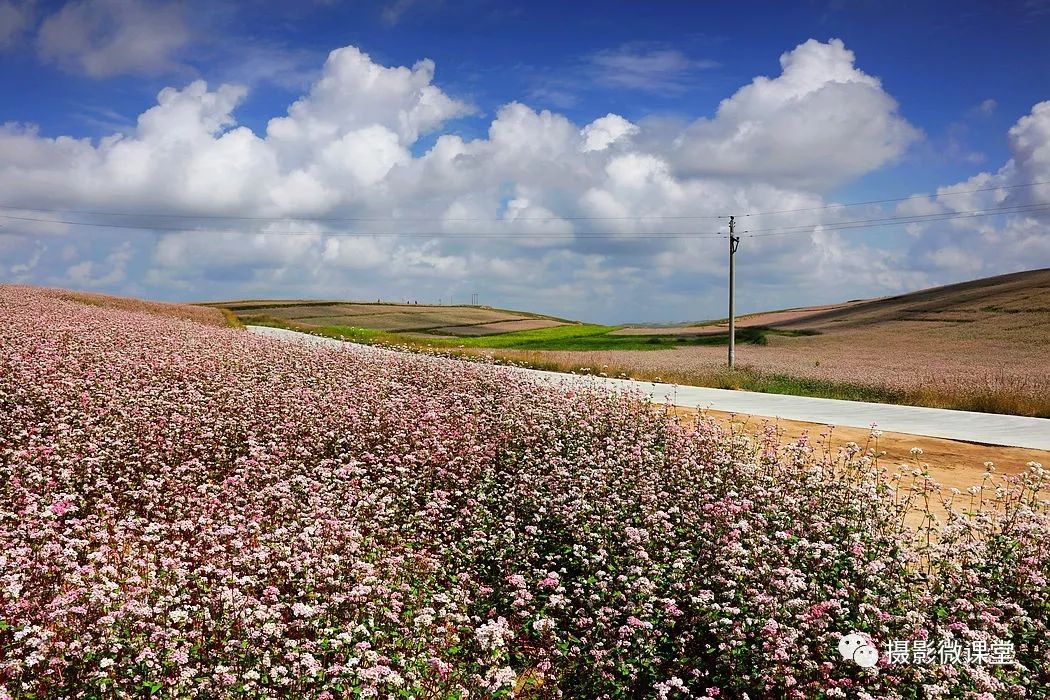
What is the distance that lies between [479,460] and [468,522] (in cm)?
166

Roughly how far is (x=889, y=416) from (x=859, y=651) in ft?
42.6

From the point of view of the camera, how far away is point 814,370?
27781mm

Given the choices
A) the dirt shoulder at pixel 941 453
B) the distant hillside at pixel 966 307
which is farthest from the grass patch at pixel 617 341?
the dirt shoulder at pixel 941 453

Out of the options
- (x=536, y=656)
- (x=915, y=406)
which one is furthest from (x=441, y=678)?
(x=915, y=406)

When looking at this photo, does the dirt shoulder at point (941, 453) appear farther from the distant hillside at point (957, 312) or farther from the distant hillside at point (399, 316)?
the distant hillside at point (399, 316)

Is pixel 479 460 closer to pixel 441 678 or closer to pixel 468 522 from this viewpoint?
pixel 468 522

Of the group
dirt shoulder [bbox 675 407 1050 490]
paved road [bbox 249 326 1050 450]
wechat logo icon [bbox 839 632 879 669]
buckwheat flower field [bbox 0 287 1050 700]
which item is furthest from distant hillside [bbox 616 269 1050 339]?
wechat logo icon [bbox 839 632 879 669]

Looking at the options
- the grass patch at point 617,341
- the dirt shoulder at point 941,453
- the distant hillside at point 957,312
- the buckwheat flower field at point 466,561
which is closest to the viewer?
the buckwheat flower field at point 466,561

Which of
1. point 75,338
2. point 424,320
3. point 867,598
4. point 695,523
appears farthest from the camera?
point 424,320

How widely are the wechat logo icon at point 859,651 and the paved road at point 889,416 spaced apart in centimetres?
743

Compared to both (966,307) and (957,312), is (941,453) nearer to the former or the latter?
(957,312)

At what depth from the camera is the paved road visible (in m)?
13.4

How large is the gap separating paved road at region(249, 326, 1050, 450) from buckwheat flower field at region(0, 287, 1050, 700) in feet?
14.4

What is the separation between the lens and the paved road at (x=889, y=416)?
13.4m
